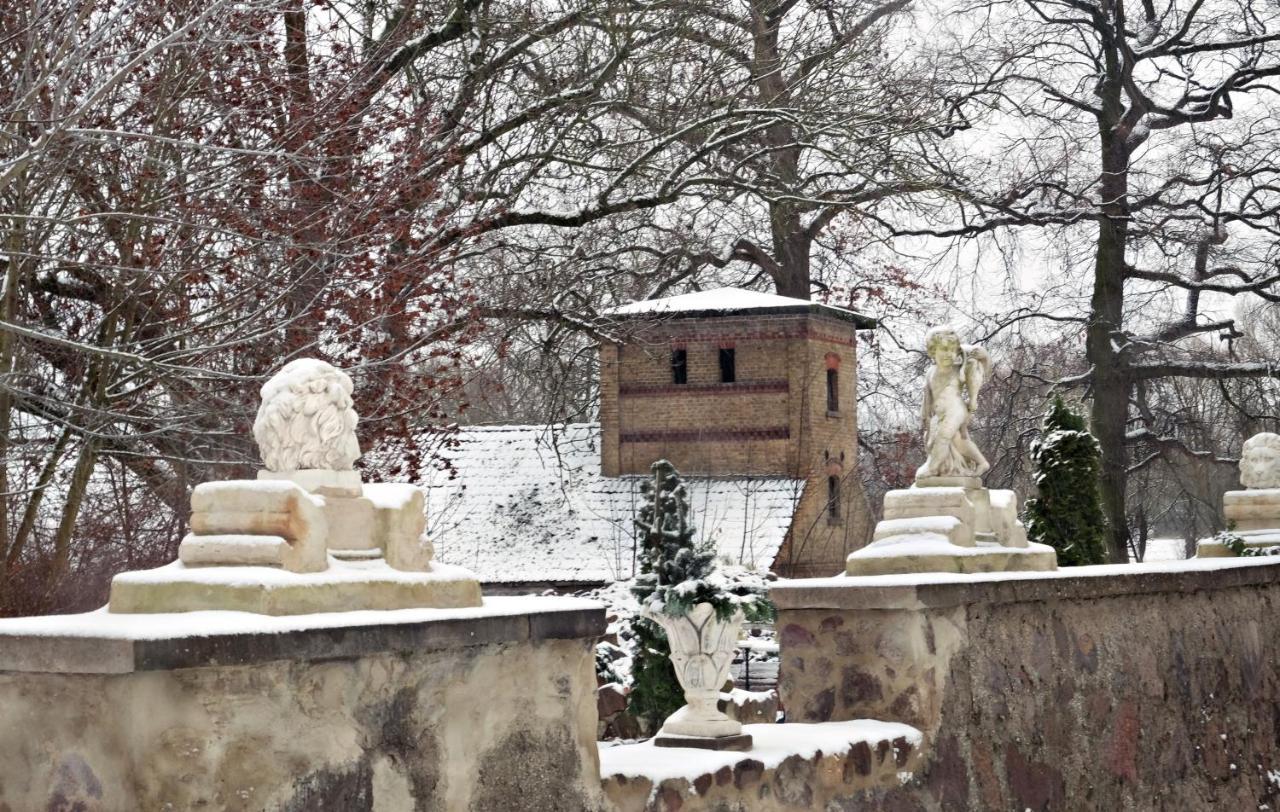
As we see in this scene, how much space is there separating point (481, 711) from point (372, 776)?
1.80 feet

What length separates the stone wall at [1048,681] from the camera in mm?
8016

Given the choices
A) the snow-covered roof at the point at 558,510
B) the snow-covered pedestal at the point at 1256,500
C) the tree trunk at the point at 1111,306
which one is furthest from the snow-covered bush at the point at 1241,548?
the tree trunk at the point at 1111,306

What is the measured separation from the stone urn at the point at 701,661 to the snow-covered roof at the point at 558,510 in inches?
731

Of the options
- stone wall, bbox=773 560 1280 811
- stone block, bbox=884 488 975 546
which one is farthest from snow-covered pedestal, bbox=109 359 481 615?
stone block, bbox=884 488 975 546

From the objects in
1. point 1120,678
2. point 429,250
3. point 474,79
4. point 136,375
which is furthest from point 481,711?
point 474,79

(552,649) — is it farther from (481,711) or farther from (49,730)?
(49,730)

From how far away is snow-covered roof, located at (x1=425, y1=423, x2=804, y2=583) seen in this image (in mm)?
27375

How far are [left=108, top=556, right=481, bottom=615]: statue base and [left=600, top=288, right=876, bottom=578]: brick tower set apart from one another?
23.2 m

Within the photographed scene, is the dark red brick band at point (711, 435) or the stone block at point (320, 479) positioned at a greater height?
the dark red brick band at point (711, 435)

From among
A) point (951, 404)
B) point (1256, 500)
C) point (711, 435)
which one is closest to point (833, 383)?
point (711, 435)

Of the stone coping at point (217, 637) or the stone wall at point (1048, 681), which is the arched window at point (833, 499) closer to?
the stone wall at point (1048, 681)

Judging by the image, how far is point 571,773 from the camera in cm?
621

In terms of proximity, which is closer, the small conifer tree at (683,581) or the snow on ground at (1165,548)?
the small conifer tree at (683,581)

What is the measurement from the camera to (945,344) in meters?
9.29
